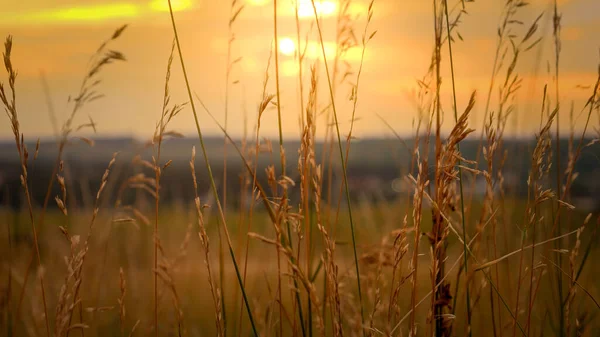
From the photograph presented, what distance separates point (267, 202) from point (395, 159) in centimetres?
90

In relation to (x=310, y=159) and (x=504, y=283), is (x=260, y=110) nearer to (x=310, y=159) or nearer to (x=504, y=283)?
(x=310, y=159)

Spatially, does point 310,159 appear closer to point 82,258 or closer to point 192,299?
point 82,258

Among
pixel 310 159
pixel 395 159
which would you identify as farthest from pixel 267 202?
pixel 395 159

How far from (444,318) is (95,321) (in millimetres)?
1365

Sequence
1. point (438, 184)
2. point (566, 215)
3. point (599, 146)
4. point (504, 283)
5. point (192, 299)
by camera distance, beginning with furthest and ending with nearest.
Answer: point (192, 299) < point (504, 283) < point (566, 215) < point (599, 146) < point (438, 184)

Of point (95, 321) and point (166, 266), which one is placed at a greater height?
point (166, 266)

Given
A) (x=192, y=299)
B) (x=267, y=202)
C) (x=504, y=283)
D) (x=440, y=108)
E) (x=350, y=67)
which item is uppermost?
(x=350, y=67)

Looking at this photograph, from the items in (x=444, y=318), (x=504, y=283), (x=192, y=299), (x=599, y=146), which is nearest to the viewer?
(x=444, y=318)

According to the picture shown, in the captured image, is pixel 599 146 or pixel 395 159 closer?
pixel 599 146

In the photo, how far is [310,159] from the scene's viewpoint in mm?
1478

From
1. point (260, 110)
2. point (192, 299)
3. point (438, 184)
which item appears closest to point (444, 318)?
point (438, 184)

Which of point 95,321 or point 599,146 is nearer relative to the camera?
point 599,146

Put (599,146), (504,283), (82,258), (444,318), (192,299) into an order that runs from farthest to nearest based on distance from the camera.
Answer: (192,299), (504,283), (599,146), (82,258), (444,318)

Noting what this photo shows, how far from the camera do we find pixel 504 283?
7.19 ft
